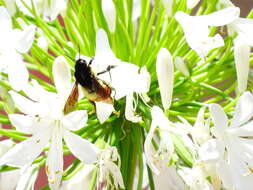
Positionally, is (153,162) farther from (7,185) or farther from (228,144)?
(7,185)

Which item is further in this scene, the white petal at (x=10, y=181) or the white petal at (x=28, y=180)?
the white petal at (x=10, y=181)

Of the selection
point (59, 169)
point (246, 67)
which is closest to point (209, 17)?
point (246, 67)

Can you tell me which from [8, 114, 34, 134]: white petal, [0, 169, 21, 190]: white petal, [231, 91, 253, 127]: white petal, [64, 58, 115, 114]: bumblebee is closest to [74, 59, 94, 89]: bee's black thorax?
[64, 58, 115, 114]: bumblebee

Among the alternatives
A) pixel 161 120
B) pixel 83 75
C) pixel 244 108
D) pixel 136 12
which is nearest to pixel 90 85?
pixel 83 75

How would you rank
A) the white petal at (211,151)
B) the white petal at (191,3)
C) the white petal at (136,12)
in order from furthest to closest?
the white petal at (136,12) → the white petal at (191,3) → the white petal at (211,151)

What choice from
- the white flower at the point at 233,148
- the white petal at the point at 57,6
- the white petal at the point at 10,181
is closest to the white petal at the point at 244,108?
the white flower at the point at 233,148

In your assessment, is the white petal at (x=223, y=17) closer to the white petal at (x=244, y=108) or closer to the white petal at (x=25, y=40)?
the white petal at (x=244, y=108)

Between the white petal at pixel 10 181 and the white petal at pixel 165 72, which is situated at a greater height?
the white petal at pixel 165 72
